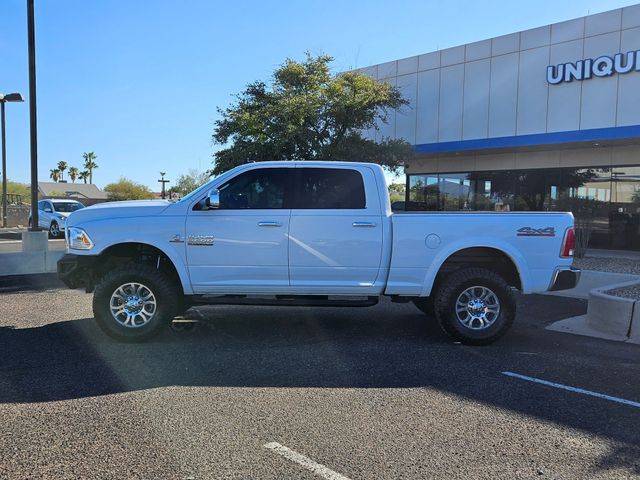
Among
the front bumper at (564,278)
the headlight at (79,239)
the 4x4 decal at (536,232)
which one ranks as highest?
the 4x4 decal at (536,232)

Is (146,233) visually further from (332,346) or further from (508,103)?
(508,103)

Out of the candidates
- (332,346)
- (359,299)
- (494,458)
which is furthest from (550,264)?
(494,458)

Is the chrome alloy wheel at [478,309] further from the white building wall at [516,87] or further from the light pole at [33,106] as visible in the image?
the white building wall at [516,87]

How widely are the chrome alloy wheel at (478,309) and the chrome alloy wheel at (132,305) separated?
3686 mm

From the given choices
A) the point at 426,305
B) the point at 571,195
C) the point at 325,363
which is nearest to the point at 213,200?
the point at 325,363

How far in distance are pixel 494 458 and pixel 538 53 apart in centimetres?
1675

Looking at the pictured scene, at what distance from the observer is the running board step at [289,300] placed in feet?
21.5

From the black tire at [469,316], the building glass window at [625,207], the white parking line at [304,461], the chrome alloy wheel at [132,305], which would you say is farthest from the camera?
the building glass window at [625,207]

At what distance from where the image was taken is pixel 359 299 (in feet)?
21.9

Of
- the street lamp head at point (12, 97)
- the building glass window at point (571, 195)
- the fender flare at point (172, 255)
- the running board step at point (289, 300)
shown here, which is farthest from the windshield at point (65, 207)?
the running board step at point (289, 300)

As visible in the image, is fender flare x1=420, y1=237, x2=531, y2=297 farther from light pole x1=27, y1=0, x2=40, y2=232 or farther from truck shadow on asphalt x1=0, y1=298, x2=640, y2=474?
light pole x1=27, y1=0, x2=40, y2=232

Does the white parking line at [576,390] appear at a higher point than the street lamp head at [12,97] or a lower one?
lower

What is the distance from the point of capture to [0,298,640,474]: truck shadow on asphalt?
15.2ft

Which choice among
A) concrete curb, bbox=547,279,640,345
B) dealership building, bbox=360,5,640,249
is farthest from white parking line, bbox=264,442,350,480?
dealership building, bbox=360,5,640,249
